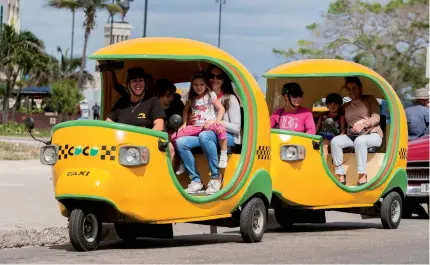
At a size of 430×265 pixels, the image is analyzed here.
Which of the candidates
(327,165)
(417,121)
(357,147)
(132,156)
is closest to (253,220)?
(132,156)

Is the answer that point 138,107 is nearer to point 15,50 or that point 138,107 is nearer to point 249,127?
point 249,127

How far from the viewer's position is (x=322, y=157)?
1326cm

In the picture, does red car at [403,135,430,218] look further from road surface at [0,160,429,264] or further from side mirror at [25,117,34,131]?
side mirror at [25,117,34,131]

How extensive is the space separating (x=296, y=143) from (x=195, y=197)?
223 cm

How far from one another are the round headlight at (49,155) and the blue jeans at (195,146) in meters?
1.43

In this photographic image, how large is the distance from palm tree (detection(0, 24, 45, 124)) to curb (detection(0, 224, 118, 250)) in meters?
40.5

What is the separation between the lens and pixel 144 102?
35.9ft

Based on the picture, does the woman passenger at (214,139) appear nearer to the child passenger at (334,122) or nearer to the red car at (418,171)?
the child passenger at (334,122)

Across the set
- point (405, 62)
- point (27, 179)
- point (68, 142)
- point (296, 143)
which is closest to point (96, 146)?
point (68, 142)

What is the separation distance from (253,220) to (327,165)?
2578 millimetres

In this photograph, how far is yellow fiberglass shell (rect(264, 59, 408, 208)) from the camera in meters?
12.8

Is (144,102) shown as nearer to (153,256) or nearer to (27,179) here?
(153,256)

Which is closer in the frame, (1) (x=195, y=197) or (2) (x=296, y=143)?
(1) (x=195, y=197)

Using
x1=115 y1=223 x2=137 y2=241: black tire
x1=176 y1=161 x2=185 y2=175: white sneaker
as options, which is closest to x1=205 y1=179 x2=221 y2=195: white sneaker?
x1=176 y1=161 x2=185 y2=175: white sneaker
